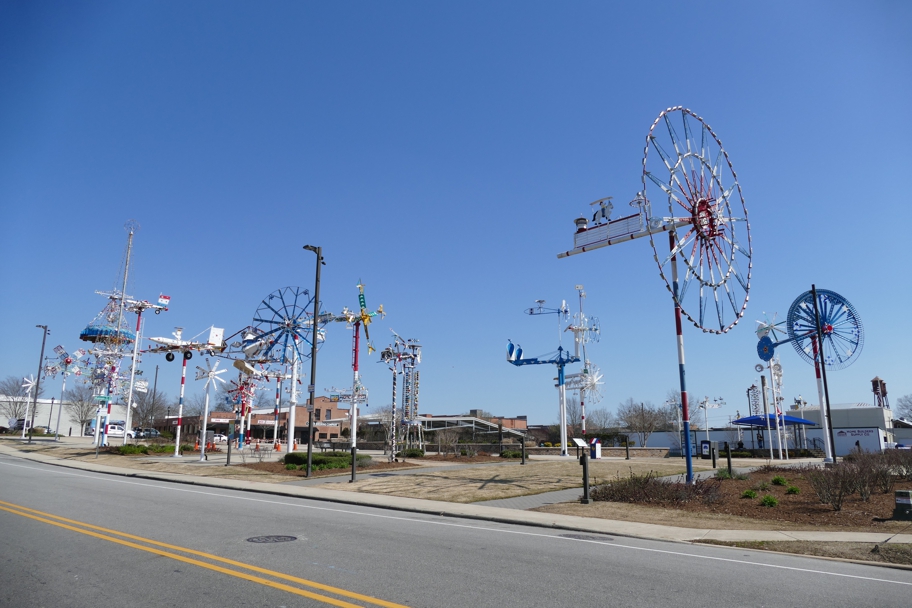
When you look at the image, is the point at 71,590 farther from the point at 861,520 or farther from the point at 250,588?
the point at 861,520

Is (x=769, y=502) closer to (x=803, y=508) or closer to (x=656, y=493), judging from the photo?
(x=803, y=508)

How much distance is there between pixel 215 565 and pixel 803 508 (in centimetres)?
1500

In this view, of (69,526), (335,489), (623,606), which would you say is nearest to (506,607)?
(623,606)

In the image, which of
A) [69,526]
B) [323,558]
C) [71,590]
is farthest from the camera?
[69,526]

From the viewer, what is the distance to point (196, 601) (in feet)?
21.2

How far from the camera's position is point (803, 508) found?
16016mm

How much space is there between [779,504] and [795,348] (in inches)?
1130

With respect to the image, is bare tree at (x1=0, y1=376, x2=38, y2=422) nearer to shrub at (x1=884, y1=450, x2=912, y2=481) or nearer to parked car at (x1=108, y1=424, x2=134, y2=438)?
parked car at (x1=108, y1=424, x2=134, y2=438)

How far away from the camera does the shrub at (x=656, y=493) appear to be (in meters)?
16.7

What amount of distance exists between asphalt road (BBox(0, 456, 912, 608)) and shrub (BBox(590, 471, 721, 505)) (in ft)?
17.7

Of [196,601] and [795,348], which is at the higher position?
[795,348]

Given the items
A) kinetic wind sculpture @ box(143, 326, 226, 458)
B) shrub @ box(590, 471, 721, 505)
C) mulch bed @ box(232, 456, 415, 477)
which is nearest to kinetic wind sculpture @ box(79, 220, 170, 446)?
kinetic wind sculpture @ box(143, 326, 226, 458)

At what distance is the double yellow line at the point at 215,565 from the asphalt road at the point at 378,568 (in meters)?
0.02

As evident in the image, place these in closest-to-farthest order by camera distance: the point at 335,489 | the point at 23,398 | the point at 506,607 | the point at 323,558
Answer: the point at 506,607, the point at 323,558, the point at 335,489, the point at 23,398
